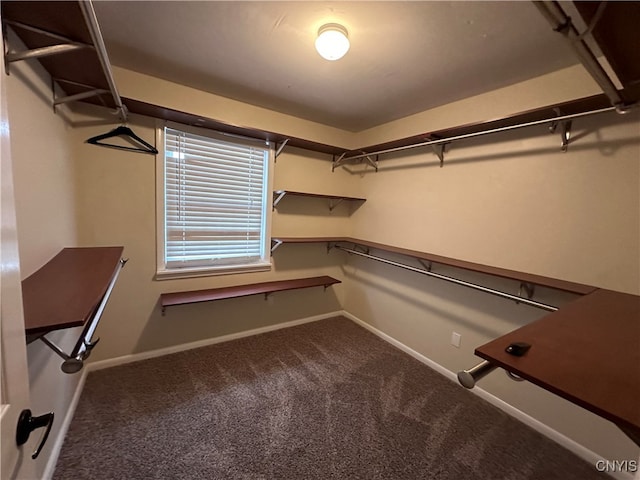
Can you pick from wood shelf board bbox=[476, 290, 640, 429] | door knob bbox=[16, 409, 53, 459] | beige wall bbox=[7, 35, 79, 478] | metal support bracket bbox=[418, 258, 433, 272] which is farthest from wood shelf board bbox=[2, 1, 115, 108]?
metal support bracket bbox=[418, 258, 433, 272]

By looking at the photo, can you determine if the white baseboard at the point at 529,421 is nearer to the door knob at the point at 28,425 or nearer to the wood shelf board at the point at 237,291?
the wood shelf board at the point at 237,291

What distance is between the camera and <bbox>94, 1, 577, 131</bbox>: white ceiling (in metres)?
1.36

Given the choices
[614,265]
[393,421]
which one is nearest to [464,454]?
[393,421]

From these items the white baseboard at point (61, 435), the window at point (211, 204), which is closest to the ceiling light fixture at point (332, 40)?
the window at point (211, 204)

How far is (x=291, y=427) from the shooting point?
1.74 m

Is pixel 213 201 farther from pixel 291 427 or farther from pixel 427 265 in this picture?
pixel 427 265

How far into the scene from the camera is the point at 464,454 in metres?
1.62

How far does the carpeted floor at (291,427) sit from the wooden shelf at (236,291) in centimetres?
55

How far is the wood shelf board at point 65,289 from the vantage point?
812mm

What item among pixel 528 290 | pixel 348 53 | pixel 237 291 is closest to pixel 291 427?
pixel 237 291

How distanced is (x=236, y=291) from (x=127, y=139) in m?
1.54

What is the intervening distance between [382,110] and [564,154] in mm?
1477

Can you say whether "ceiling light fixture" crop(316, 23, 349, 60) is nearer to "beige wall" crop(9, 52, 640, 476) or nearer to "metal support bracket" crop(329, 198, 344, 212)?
"beige wall" crop(9, 52, 640, 476)

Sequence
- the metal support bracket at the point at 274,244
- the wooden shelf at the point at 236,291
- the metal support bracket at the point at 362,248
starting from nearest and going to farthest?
1. the wooden shelf at the point at 236,291
2. the metal support bracket at the point at 274,244
3. the metal support bracket at the point at 362,248
